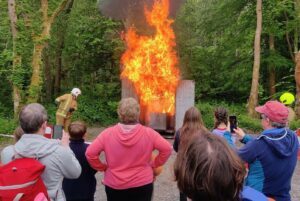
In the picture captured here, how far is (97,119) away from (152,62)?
4.59 m

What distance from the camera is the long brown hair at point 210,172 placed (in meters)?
1.63

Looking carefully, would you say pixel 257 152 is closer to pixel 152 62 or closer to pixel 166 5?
pixel 152 62

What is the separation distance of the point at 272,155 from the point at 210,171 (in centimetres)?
180

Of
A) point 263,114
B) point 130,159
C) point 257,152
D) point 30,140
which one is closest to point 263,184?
point 257,152

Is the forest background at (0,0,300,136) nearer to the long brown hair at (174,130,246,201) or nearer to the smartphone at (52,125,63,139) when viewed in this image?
the smartphone at (52,125,63,139)

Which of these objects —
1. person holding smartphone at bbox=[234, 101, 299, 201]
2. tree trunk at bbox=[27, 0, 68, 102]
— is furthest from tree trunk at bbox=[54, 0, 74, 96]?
person holding smartphone at bbox=[234, 101, 299, 201]

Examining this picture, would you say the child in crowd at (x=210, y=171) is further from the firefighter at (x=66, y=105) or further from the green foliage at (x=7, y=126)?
the green foliage at (x=7, y=126)

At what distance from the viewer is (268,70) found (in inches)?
769

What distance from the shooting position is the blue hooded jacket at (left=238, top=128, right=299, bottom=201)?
3.23 meters

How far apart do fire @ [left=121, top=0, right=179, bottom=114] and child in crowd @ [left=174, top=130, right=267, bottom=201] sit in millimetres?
10808

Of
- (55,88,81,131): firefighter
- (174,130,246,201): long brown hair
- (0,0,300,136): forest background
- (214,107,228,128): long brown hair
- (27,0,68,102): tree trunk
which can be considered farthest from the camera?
(0,0,300,136): forest background

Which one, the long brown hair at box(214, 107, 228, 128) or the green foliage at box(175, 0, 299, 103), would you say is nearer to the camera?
the long brown hair at box(214, 107, 228, 128)

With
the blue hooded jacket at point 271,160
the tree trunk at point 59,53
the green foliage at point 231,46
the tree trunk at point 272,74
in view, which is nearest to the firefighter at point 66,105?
the tree trunk at point 59,53

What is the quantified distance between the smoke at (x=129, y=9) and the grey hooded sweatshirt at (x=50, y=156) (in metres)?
12.4
